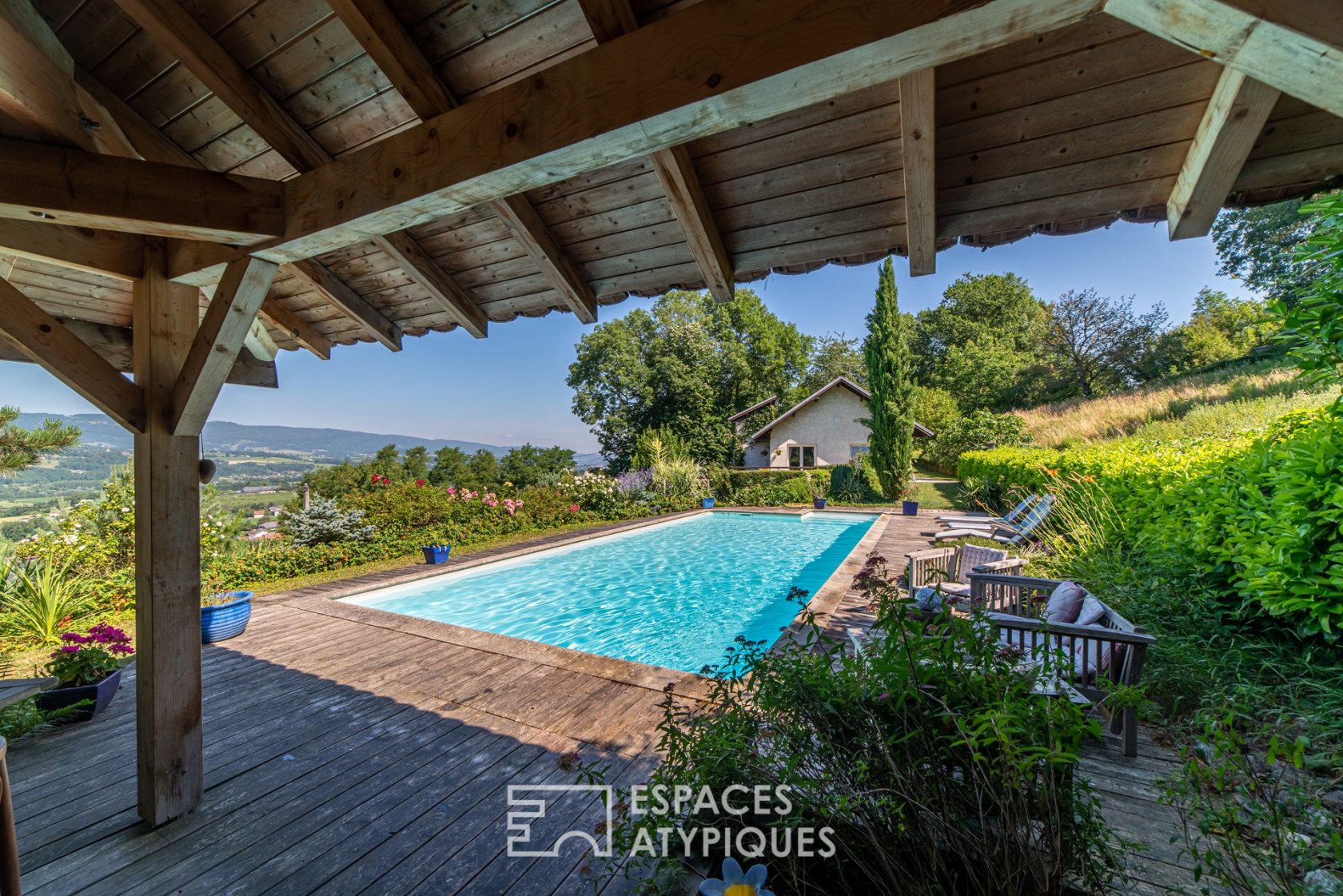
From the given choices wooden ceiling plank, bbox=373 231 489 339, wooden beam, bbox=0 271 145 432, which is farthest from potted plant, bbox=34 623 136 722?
wooden ceiling plank, bbox=373 231 489 339

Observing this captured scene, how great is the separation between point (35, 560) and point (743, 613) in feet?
25.6

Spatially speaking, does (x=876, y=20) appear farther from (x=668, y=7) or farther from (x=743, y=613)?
(x=743, y=613)

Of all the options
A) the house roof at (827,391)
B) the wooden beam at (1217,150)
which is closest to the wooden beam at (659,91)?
the wooden beam at (1217,150)

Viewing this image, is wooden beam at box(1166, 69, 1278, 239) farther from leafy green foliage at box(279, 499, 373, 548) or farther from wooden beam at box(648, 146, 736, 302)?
leafy green foliage at box(279, 499, 373, 548)

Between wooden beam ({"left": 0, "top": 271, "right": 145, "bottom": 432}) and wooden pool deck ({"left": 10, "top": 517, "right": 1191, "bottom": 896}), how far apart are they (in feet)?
5.88

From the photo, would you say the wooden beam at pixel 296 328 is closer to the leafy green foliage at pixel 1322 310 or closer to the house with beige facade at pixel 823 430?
the leafy green foliage at pixel 1322 310

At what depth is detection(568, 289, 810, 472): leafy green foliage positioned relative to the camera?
23734 mm

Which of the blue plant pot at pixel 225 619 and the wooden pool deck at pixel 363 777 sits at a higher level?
the blue plant pot at pixel 225 619

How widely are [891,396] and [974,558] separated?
11042mm

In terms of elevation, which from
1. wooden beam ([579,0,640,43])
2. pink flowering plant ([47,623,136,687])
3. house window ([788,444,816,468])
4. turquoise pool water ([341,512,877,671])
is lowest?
turquoise pool water ([341,512,877,671])

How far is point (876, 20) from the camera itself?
41.8 inches

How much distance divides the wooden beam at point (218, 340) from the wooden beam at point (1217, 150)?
342 cm

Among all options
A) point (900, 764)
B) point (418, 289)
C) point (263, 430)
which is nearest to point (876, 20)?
point (900, 764)

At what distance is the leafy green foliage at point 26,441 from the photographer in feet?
16.8
